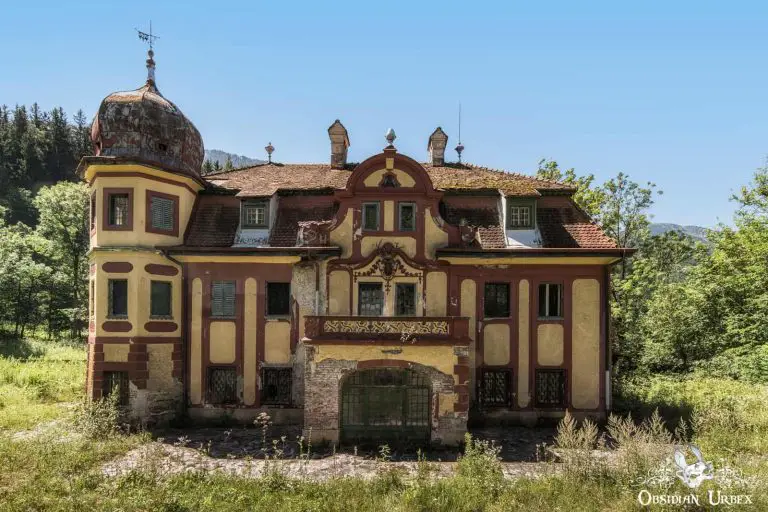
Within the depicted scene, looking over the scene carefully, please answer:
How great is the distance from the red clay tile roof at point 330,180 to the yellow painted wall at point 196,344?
421cm

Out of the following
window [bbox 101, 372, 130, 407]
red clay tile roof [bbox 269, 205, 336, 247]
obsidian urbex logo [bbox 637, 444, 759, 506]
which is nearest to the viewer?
obsidian urbex logo [bbox 637, 444, 759, 506]

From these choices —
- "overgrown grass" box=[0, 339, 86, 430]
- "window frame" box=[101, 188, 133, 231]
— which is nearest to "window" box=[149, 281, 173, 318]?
"window frame" box=[101, 188, 133, 231]

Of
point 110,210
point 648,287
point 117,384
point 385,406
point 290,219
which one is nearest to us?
point 385,406

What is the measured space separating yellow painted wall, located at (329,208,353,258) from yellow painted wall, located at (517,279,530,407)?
6704mm

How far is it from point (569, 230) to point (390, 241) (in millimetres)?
7087

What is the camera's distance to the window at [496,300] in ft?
59.6

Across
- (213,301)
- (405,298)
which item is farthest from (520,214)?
(213,301)

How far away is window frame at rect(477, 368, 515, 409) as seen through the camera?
17.9 metres

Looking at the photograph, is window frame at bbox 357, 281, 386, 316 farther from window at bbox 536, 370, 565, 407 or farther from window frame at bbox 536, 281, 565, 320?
window at bbox 536, 370, 565, 407

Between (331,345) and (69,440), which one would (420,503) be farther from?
(69,440)

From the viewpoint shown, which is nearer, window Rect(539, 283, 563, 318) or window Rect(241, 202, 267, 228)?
window Rect(539, 283, 563, 318)

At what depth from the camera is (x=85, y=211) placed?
4428cm

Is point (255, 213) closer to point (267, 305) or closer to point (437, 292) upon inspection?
point (267, 305)

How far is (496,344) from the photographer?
18000 millimetres
